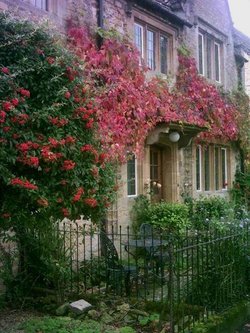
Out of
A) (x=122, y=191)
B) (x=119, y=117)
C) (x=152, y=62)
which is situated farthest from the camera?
(x=152, y=62)

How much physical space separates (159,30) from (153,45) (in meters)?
0.45

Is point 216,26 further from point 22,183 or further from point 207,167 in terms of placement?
point 22,183

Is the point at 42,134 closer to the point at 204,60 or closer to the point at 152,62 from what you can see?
the point at 152,62

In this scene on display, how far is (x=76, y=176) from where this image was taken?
512cm

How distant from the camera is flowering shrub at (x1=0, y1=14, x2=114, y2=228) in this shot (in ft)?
15.3

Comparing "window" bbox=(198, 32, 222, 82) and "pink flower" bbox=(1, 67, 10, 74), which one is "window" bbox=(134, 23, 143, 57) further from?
"pink flower" bbox=(1, 67, 10, 74)

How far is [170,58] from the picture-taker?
12.8m

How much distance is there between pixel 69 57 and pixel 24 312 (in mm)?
3904

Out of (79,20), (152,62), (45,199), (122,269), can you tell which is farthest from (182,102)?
(45,199)

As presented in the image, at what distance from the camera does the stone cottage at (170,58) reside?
33.4ft

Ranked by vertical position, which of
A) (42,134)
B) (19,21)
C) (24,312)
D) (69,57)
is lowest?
(24,312)

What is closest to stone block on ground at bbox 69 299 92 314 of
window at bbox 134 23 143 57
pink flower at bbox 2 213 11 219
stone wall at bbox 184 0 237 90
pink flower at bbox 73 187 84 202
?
pink flower at bbox 73 187 84 202

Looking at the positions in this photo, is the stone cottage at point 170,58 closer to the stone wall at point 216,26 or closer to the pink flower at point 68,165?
the stone wall at point 216,26

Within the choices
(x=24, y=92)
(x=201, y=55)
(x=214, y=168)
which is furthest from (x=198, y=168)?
(x=24, y=92)
